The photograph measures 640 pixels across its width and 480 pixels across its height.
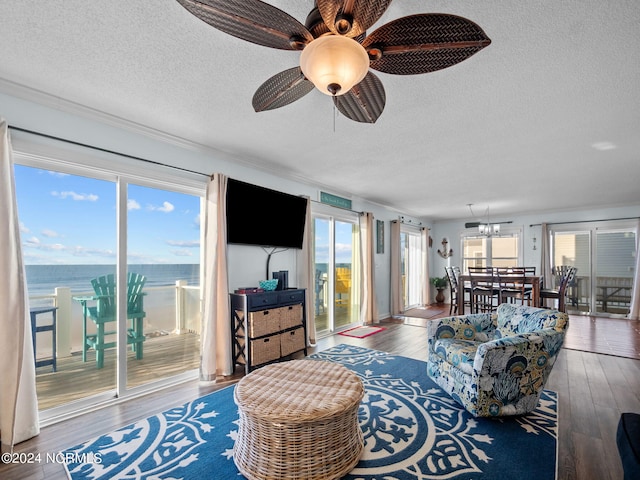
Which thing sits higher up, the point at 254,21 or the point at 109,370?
the point at 254,21

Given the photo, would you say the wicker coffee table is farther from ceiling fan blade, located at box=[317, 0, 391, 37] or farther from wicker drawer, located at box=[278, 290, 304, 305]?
ceiling fan blade, located at box=[317, 0, 391, 37]

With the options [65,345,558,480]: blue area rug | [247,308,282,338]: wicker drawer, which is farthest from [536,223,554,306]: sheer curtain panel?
[247,308,282,338]: wicker drawer

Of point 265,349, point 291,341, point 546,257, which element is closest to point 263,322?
point 265,349

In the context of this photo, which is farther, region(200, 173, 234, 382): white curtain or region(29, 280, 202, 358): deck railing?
region(200, 173, 234, 382): white curtain

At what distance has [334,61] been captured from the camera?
4.07ft

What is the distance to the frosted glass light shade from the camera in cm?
124

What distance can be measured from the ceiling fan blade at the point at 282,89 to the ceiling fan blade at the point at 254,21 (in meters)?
0.22

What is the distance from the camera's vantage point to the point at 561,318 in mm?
2607

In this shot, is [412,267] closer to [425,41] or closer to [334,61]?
[425,41]

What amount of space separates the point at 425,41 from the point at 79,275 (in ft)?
9.92

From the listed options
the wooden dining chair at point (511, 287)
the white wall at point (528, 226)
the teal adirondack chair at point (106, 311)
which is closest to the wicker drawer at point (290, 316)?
the teal adirondack chair at point (106, 311)

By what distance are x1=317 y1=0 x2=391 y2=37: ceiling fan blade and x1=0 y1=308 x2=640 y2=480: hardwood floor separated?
2.58 metres

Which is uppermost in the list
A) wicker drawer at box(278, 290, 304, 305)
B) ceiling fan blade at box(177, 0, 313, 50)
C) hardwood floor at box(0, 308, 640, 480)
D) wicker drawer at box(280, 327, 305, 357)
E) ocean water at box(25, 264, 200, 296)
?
ceiling fan blade at box(177, 0, 313, 50)

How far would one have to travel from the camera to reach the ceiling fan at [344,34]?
1191mm
